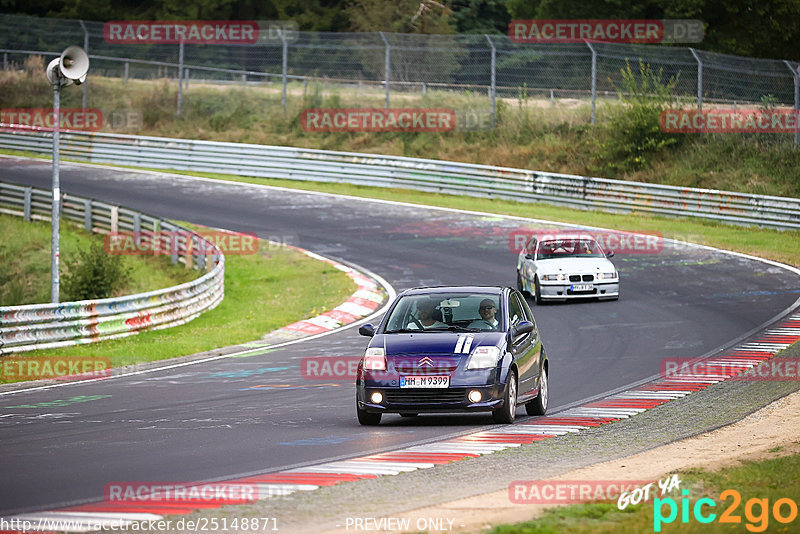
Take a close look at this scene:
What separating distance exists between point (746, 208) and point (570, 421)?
76.6ft

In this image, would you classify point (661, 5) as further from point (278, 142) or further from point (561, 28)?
point (278, 142)

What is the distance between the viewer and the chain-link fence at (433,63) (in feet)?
120

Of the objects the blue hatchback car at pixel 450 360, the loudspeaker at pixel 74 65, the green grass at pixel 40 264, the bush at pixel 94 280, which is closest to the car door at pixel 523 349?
the blue hatchback car at pixel 450 360

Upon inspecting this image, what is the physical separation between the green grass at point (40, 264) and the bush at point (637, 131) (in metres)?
17.7

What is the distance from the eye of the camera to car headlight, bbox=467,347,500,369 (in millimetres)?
12008

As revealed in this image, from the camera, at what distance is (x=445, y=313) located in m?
13.0

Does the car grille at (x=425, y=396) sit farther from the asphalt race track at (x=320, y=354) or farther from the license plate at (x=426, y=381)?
the asphalt race track at (x=320, y=354)

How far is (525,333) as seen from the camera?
42.6 feet

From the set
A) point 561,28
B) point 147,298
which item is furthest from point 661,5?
point 147,298

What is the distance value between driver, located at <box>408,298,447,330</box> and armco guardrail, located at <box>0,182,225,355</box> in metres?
7.67

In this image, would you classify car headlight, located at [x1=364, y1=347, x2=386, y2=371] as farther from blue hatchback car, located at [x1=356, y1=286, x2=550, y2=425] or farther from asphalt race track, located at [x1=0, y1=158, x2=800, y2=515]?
asphalt race track, located at [x1=0, y1=158, x2=800, y2=515]

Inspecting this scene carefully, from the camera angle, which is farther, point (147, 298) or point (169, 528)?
point (147, 298)

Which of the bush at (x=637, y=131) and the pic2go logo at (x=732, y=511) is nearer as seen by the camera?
the pic2go logo at (x=732, y=511)

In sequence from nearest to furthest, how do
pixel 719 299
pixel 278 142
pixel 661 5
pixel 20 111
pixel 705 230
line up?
pixel 719 299, pixel 705 230, pixel 278 142, pixel 20 111, pixel 661 5
